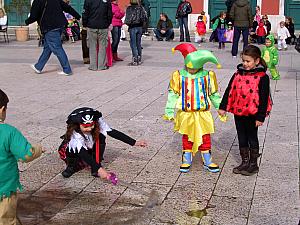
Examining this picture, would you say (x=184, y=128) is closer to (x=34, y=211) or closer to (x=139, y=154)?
(x=139, y=154)

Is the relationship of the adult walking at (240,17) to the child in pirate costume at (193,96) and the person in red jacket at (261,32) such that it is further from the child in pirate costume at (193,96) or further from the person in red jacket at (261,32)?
the child in pirate costume at (193,96)

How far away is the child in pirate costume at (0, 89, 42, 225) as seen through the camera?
365 centimetres

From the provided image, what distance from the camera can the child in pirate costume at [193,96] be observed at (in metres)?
5.46

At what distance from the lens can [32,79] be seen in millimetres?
11680

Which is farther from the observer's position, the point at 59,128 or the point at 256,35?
the point at 256,35

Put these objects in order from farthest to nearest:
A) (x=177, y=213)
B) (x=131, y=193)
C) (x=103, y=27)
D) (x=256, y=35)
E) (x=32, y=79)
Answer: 1. (x=256, y=35)
2. (x=103, y=27)
3. (x=32, y=79)
4. (x=131, y=193)
5. (x=177, y=213)

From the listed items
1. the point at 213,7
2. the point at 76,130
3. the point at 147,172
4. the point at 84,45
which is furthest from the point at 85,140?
the point at 213,7

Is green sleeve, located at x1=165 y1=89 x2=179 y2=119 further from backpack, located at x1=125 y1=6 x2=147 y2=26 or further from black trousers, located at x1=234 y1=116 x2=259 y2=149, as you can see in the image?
backpack, located at x1=125 y1=6 x2=147 y2=26

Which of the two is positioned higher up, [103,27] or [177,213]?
[103,27]

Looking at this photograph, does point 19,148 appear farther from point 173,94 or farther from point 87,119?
point 173,94

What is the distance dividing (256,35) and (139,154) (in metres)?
14.9

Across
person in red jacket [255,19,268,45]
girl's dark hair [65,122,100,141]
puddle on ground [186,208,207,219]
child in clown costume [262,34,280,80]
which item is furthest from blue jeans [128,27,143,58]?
puddle on ground [186,208,207,219]

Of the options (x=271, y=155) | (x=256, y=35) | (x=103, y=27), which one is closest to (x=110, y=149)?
(x=271, y=155)

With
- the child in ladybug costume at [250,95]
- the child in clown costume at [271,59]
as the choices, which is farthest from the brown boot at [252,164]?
the child in clown costume at [271,59]
